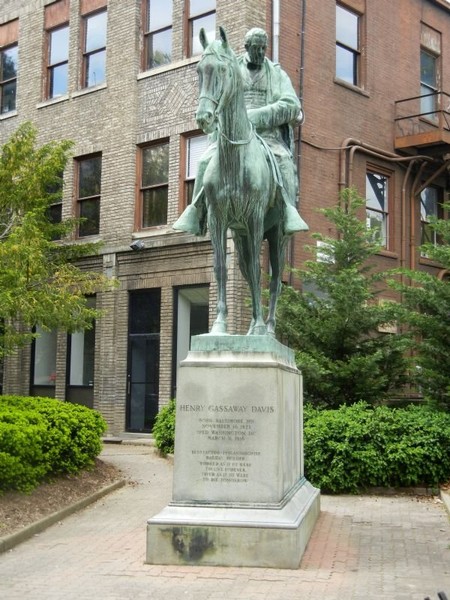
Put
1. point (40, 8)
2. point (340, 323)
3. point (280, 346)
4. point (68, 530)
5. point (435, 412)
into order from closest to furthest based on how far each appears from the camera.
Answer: point (280, 346)
point (68, 530)
point (435, 412)
point (340, 323)
point (40, 8)

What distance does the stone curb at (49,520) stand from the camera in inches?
343

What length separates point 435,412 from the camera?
42.9 feet

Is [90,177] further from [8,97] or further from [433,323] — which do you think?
[433,323]

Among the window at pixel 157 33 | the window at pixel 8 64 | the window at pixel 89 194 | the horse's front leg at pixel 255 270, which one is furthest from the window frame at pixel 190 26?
the horse's front leg at pixel 255 270

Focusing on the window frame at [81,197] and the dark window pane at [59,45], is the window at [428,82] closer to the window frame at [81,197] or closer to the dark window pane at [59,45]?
the window frame at [81,197]

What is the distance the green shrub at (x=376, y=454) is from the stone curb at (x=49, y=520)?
286 cm

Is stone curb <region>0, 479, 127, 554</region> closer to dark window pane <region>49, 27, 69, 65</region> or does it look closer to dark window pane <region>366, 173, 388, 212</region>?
dark window pane <region>366, 173, 388, 212</region>

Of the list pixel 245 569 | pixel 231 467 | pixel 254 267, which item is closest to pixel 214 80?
pixel 254 267

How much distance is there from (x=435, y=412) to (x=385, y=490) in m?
1.67

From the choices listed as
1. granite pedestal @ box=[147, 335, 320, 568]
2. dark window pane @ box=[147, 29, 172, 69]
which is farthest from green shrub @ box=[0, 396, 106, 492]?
dark window pane @ box=[147, 29, 172, 69]

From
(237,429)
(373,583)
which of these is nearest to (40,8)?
(237,429)

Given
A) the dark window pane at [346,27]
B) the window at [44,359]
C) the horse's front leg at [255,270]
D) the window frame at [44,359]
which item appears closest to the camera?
the horse's front leg at [255,270]

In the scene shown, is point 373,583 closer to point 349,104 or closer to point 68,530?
point 68,530

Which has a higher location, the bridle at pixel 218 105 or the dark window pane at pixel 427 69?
the dark window pane at pixel 427 69
